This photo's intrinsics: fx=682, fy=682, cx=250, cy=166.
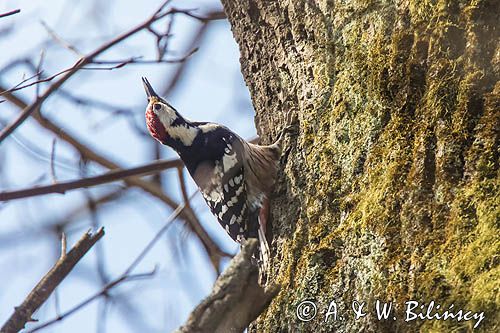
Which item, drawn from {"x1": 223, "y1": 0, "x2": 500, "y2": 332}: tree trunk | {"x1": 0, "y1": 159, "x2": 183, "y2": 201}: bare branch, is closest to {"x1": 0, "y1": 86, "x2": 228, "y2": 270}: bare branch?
{"x1": 0, "y1": 159, "x2": 183, "y2": 201}: bare branch

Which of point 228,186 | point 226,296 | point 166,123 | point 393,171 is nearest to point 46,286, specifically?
point 226,296

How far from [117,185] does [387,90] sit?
110 inches

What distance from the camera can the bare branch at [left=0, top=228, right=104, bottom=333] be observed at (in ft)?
5.79

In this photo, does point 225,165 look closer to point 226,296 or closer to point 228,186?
point 228,186

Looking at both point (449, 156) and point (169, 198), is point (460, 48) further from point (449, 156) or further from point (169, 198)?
point (169, 198)

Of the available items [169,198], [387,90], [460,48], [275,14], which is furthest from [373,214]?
[169,198]

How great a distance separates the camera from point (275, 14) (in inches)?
118

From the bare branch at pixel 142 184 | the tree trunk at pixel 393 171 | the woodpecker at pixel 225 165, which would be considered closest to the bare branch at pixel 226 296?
the tree trunk at pixel 393 171

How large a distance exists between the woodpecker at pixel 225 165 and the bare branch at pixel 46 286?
1199mm

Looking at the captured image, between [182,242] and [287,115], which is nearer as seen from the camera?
[287,115]

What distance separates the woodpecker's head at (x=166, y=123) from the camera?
13.0ft

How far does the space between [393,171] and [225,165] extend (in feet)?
5.75

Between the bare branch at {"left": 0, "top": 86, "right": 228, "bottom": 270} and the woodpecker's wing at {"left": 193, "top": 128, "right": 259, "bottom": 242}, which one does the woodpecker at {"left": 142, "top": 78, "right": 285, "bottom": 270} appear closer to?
the woodpecker's wing at {"left": 193, "top": 128, "right": 259, "bottom": 242}

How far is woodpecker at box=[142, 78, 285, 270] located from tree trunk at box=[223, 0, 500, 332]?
19.8 inches
